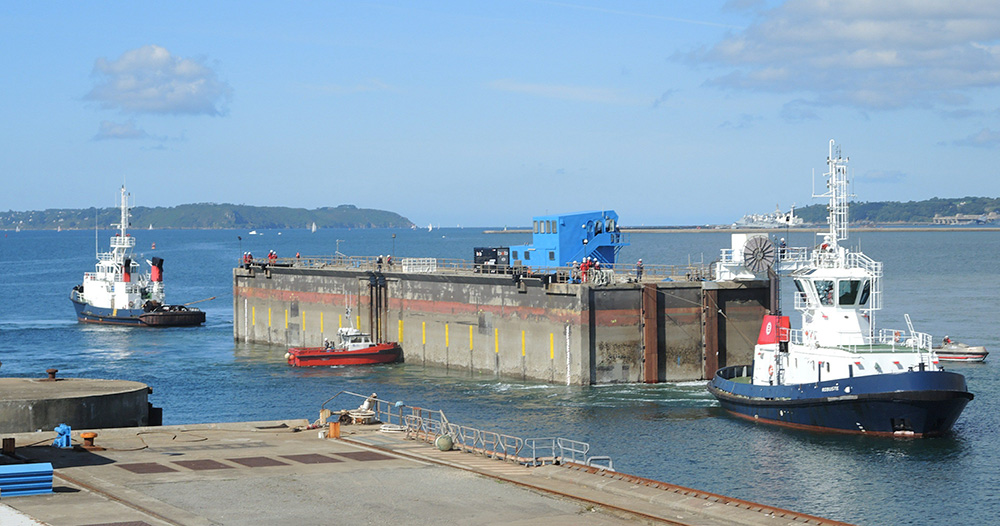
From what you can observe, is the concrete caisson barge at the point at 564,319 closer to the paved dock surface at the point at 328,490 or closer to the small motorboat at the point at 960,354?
the small motorboat at the point at 960,354

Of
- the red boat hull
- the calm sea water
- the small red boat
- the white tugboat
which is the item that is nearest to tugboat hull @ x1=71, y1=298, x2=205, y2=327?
the white tugboat

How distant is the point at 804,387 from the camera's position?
147ft

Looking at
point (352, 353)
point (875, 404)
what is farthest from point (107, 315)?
point (875, 404)

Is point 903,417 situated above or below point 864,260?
below

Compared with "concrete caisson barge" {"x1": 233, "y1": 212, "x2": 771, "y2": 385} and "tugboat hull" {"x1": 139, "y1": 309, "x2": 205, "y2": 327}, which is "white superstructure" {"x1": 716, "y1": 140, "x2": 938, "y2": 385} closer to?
"concrete caisson barge" {"x1": 233, "y1": 212, "x2": 771, "y2": 385}

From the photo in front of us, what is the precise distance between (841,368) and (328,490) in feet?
79.6

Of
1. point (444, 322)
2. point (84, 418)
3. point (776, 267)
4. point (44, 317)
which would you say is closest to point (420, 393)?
point (444, 322)

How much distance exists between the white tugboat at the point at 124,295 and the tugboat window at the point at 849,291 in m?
61.5

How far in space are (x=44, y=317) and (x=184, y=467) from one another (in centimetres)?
8296

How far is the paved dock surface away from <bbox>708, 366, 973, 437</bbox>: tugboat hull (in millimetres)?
17571

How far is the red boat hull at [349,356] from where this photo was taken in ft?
218

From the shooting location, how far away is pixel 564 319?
5541 cm

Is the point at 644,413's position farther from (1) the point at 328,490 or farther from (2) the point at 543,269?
(1) the point at 328,490

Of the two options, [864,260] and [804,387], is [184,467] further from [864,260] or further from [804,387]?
[864,260]
